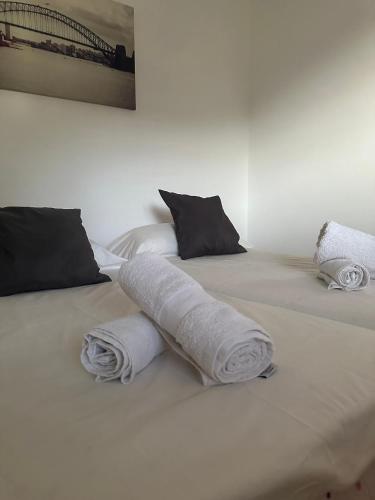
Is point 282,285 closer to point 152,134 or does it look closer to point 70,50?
point 152,134

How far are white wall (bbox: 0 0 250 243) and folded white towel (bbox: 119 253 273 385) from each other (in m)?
1.51

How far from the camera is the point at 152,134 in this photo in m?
2.60

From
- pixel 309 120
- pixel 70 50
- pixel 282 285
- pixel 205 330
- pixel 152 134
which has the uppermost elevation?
pixel 70 50

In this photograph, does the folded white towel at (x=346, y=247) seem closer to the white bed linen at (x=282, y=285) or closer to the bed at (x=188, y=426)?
the white bed linen at (x=282, y=285)

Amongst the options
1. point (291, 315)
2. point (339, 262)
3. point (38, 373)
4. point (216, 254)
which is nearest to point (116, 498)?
point (38, 373)

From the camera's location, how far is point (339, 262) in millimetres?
1523

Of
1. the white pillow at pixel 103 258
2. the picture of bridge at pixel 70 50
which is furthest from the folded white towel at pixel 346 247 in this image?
the picture of bridge at pixel 70 50

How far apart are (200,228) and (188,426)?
175 cm

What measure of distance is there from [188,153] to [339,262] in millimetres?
1654

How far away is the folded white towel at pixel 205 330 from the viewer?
0.71 metres

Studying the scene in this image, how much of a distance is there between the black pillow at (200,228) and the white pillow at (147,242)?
60 millimetres

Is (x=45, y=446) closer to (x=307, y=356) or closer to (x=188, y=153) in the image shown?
(x=307, y=356)

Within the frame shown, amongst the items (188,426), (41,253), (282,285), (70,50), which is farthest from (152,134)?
(188,426)

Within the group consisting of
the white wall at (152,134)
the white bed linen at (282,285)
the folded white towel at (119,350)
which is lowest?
the white bed linen at (282,285)
